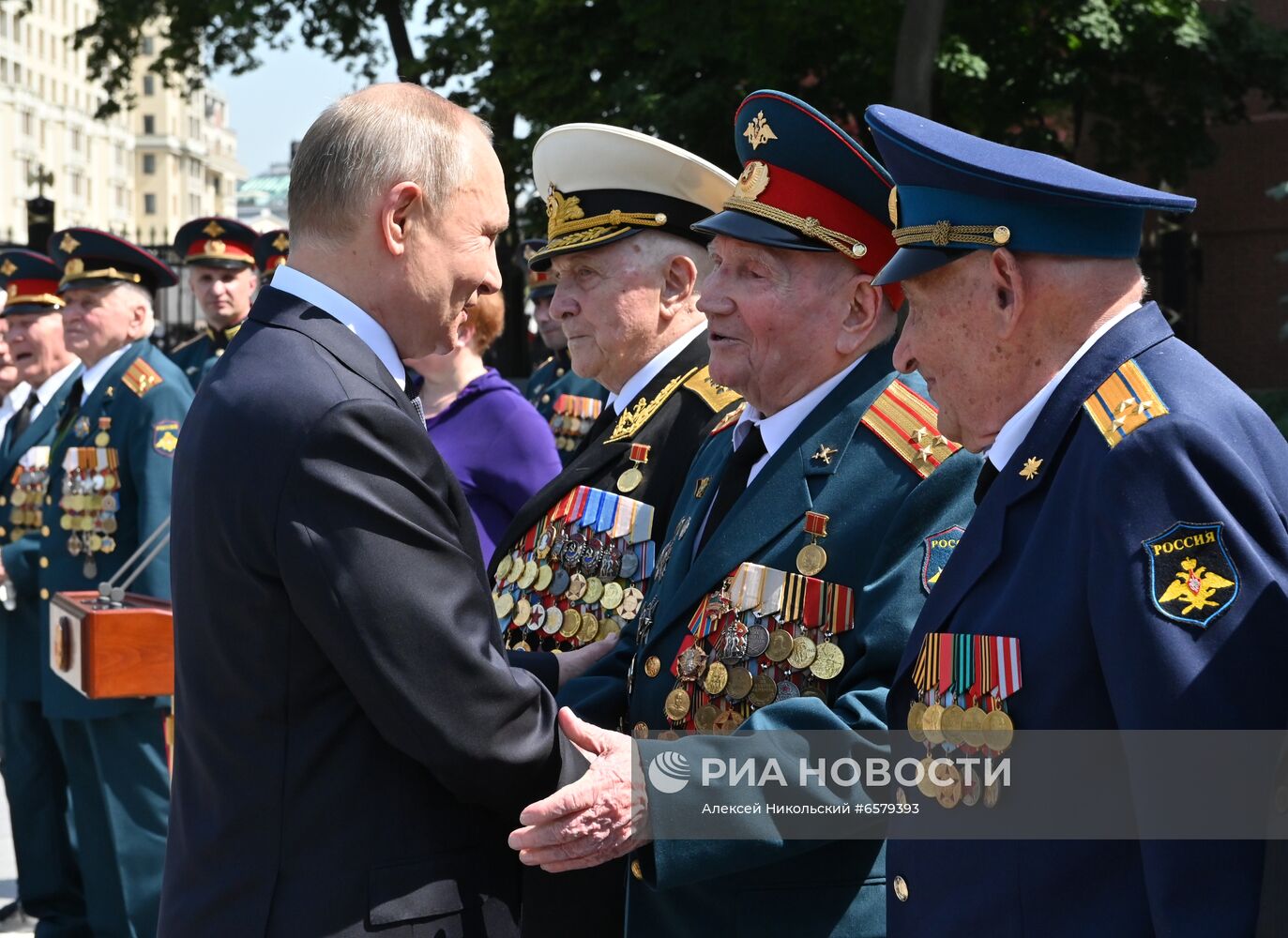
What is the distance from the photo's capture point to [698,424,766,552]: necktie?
120 inches

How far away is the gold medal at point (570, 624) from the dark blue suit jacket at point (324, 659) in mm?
1101

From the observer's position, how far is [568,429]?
7238 mm

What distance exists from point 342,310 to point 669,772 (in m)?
0.95

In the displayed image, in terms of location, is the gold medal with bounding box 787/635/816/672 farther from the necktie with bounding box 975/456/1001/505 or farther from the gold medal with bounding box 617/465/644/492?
the gold medal with bounding box 617/465/644/492

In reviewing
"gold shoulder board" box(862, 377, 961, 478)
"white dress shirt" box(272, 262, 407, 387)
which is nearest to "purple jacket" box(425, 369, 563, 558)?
"gold shoulder board" box(862, 377, 961, 478)

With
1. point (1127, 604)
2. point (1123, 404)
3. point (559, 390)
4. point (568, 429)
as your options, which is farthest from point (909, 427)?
point (559, 390)

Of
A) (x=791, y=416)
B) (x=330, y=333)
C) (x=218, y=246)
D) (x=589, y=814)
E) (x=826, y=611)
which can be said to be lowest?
(x=589, y=814)

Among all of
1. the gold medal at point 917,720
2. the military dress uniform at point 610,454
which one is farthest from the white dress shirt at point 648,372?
the gold medal at point 917,720

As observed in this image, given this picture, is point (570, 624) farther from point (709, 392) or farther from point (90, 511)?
point (90, 511)

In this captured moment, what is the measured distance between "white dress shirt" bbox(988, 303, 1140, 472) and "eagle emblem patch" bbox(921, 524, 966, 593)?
30 centimetres

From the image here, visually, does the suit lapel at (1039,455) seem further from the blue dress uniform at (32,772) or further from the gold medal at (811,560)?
the blue dress uniform at (32,772)

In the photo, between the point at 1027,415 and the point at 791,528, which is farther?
the point at 791,528

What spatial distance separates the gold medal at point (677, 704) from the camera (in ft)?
9.34

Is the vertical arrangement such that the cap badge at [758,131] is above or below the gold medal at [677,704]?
above
